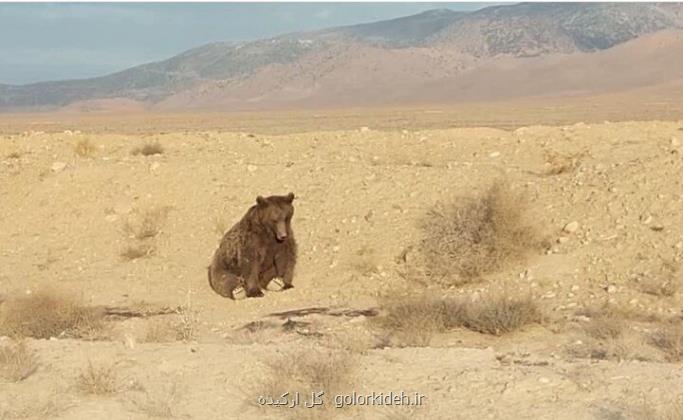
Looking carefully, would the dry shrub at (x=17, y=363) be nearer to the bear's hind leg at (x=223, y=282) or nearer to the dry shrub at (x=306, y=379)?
the dry shrub at (x=306, y=379)

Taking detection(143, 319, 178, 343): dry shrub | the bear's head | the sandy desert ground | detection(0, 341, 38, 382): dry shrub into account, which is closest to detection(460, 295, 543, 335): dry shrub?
the sandy desert ground

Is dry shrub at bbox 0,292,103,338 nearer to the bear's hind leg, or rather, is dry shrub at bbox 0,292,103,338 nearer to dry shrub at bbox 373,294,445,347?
the bear's hind leg

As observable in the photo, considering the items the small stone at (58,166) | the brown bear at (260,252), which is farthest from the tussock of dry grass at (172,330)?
the small stone at (58,166)

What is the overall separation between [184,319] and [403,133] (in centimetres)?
1093

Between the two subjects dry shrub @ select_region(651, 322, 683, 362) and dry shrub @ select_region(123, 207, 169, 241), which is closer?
dry shrub @ select_region(651, 322, 683, 362)

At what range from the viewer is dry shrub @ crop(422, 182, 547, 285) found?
1282 centimetres

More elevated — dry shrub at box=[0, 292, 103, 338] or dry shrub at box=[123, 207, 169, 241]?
dry shrub at box=[123, 207, 169, 241]

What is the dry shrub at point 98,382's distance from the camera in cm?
745

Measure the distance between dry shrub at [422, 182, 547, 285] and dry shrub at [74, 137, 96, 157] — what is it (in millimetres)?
9580

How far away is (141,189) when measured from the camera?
1722cm

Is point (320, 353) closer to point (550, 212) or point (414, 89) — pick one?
point (550, 212)

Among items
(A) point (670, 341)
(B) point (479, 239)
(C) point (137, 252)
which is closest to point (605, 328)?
(A) point (670, 341)

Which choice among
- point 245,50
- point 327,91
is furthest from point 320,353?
point 245,50

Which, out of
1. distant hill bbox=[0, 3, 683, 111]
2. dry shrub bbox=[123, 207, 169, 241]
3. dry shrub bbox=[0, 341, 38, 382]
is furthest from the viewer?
distant hill bbox=[0, 3, 683, 111]
